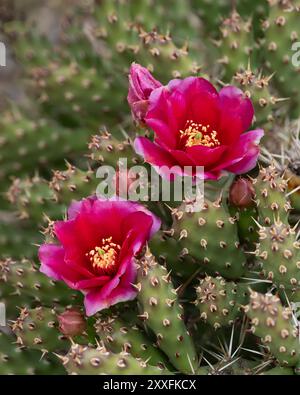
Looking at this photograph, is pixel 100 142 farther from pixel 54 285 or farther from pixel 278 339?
pixel 278 339

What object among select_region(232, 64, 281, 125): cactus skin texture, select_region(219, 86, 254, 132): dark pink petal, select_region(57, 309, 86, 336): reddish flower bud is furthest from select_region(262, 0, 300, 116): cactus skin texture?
select_region(57, 309, 86, 336): reddish flower bud

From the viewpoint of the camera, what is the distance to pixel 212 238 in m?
1.57

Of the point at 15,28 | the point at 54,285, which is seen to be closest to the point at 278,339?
the point at 54,285

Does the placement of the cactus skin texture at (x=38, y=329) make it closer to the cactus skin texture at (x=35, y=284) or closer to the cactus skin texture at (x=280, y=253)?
the cactus skin texture at (x=35, y=284)

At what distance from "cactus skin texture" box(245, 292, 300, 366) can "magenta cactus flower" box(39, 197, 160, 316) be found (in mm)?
273

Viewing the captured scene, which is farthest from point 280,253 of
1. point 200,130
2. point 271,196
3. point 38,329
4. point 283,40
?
point 283,40

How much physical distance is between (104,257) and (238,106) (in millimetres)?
460

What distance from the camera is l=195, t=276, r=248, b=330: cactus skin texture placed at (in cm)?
155

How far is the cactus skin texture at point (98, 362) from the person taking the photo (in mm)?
1387

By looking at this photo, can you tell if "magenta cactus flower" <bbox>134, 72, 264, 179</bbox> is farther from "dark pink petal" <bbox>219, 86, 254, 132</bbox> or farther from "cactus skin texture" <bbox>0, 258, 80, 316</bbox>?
"cactus skin texture" <bbox>0, 258, 80, 316</bbox>

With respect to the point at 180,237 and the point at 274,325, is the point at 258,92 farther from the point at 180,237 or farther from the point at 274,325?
the point at 274,325

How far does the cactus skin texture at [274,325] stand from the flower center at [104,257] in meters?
0.30

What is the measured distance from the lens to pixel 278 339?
1408 mm

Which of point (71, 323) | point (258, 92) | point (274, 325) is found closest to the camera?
point (274, 325)
